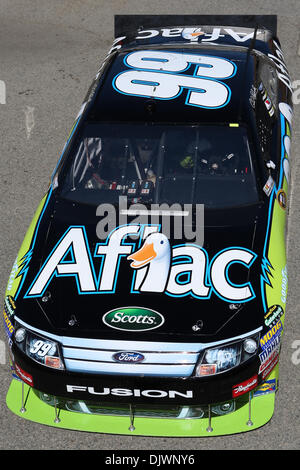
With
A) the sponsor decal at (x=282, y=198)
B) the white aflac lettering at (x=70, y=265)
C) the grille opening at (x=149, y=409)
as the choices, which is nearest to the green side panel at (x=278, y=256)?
the sponsor decal at (x=282, y=198)

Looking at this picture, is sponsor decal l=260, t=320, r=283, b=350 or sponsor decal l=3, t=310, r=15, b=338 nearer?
sponsor decal l=260, t=320, r=283, b=350

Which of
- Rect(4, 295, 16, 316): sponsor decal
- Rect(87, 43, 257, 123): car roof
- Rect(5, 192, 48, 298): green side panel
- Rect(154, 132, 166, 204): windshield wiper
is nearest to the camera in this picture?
Rect(4, 295, 16, 316): sponsor decal

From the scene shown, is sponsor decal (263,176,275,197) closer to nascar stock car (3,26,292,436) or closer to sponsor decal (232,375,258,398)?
nascar stock car (3,26,292,436)

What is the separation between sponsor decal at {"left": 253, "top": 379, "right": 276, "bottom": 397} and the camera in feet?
16.7

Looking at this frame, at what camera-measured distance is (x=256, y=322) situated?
Answer: 4.92 meters

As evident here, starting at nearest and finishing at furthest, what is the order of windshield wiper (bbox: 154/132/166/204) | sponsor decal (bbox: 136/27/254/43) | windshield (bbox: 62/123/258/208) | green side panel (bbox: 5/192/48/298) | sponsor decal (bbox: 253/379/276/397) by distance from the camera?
sponsor decal (bbox: 253/379/276/397), green side panel (bbox: 5/192/48/298), windshield (bbox: 62/123/258/208), windshield wiper (bbox: 154/132/166/204), sponsor decal (bbox: 136/27/254/43)

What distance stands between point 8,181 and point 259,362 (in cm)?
396

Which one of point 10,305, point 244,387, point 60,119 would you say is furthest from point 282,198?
point 60,119

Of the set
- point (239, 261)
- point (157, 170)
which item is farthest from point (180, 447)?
point (157, 170)

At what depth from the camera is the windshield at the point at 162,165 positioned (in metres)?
5.83

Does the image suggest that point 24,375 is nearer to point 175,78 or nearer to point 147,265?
point 147,265

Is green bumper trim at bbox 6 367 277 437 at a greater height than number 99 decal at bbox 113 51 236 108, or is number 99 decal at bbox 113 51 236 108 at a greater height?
number 99 decal at bbox 113 51 236 108

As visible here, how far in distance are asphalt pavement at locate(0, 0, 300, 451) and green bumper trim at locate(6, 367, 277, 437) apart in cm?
29

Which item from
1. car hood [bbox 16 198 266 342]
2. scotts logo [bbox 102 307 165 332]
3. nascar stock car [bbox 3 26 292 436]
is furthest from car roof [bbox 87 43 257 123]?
scotts logo [bbox 102 307 165 332]
